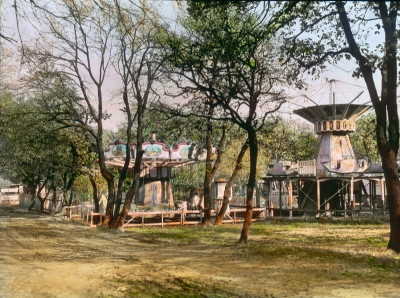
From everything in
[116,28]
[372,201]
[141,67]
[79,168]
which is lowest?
[372,201]

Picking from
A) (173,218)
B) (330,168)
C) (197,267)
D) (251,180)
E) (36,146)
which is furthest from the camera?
(36,146)

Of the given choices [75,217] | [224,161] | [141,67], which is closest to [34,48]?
[141,67]

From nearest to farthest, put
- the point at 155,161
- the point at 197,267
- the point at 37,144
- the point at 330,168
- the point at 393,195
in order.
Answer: the point at 197,267 < the point at 393,195 < the point at 155,161 < the point at 330,168 < the point at 37,144

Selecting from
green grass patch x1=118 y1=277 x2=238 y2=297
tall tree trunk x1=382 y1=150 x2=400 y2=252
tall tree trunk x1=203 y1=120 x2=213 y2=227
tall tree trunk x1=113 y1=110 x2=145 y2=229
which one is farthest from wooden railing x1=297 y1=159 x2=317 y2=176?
green grass patch x1=118 y1=277 x2=238 y2=297

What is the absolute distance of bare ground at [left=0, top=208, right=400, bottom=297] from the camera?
876 cm

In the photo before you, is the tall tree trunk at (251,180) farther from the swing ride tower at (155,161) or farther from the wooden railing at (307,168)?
the wooden railing at (307,168)

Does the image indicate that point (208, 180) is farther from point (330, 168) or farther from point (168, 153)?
point (330, 168)

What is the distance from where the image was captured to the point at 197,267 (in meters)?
11.7

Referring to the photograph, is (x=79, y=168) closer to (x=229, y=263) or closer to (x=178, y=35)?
(x=178, y=35)

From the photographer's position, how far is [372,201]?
35.6m

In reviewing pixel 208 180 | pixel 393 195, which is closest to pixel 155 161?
pixel 208 180

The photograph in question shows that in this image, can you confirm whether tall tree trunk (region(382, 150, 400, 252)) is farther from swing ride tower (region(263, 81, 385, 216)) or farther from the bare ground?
Result: swing ride tower (region(263, 81, 385, 216))

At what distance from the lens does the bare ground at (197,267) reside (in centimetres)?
876

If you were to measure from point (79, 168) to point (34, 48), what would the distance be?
1227cm
